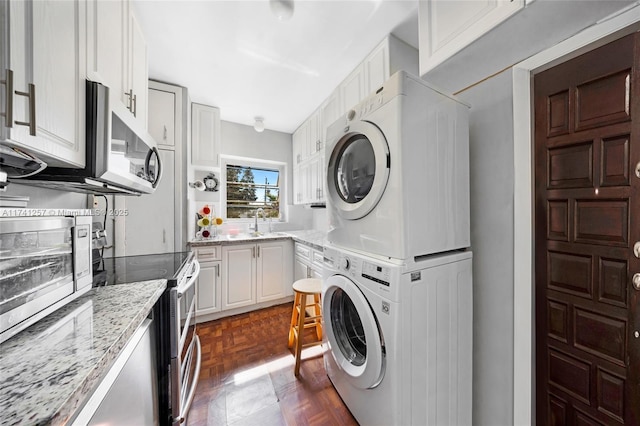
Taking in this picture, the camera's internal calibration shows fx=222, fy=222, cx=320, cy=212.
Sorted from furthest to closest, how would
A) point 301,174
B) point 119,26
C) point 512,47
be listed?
1. point 301,174
2. point 119,26
3. point 512,47

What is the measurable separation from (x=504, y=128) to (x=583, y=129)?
11.2 inches

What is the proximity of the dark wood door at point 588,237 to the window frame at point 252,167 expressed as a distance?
3023 mm

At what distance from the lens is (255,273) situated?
8.79 ft

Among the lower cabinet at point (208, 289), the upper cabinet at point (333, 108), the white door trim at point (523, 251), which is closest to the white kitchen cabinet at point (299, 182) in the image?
the upper cabinet at point (333, 108)

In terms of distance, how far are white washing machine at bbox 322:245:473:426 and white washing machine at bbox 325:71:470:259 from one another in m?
0.10

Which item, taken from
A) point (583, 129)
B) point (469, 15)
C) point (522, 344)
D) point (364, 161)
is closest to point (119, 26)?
point (364, 161)

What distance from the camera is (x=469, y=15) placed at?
0.92 meters

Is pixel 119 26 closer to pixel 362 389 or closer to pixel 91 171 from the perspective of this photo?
pixel 91 171

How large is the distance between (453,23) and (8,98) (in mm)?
1517

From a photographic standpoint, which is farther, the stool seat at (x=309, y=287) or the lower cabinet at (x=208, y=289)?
the lower cabinet at (x=208, y=289)

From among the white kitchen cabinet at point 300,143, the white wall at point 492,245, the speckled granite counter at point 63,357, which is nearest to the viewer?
the speckled granite counter at point 63,357

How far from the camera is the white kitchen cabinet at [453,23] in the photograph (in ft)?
2.72

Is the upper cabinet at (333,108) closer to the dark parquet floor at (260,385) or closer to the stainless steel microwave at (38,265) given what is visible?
the stainless steel microwave at (38,265)

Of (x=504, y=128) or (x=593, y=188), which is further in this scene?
(x=504, y=128)
